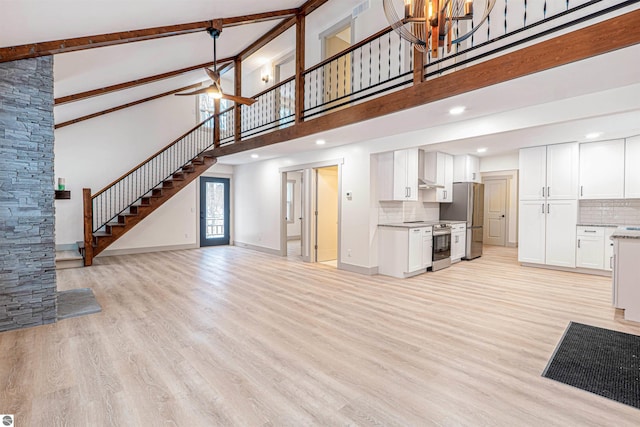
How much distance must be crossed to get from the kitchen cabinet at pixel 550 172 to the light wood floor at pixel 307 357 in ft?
6.33

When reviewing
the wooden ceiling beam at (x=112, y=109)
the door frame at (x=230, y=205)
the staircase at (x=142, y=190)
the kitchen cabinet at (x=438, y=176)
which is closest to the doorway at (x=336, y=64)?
the kitchen cabinet at (x=438, y=176)

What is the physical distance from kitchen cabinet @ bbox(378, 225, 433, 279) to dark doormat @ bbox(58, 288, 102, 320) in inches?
172

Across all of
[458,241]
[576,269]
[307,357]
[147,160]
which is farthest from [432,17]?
[147,160]

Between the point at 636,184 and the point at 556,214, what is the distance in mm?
1208

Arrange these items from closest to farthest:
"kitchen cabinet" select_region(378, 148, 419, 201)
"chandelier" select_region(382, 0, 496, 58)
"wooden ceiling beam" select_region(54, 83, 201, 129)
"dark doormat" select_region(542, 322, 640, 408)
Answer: "chandelier" select_region(382, 0, 496, 58) → "dark doormat" select_region(542, 322, 640, 408) → "kitchen cabinet" select_region(378, 148, 419, 201) → "wooden ceiling beam" select_region(54, 83, 201, 129)

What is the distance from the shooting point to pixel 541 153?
6238mm

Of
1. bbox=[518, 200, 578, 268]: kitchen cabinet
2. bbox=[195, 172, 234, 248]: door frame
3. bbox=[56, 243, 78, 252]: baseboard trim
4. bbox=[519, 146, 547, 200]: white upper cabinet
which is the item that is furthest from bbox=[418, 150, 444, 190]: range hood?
bbox=[56, 243, 78, 252]: baseboard trim

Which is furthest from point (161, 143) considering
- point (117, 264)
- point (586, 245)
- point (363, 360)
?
point (586, 245)

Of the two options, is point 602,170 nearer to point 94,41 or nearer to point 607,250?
point 607,250

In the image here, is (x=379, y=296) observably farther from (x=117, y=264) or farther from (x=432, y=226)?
(x=117, y=264)

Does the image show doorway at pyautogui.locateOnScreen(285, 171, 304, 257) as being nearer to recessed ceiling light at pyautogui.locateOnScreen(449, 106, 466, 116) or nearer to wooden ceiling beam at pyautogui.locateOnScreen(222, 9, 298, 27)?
wooden ceiling beam at pyautogui.locateOnScreen(222, 9, 298, 27)

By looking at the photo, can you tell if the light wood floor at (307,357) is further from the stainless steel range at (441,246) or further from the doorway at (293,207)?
the doorway at (293,207)

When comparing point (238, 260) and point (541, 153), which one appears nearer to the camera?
point (541, 153)

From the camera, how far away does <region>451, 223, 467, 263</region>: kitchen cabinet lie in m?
6.99
